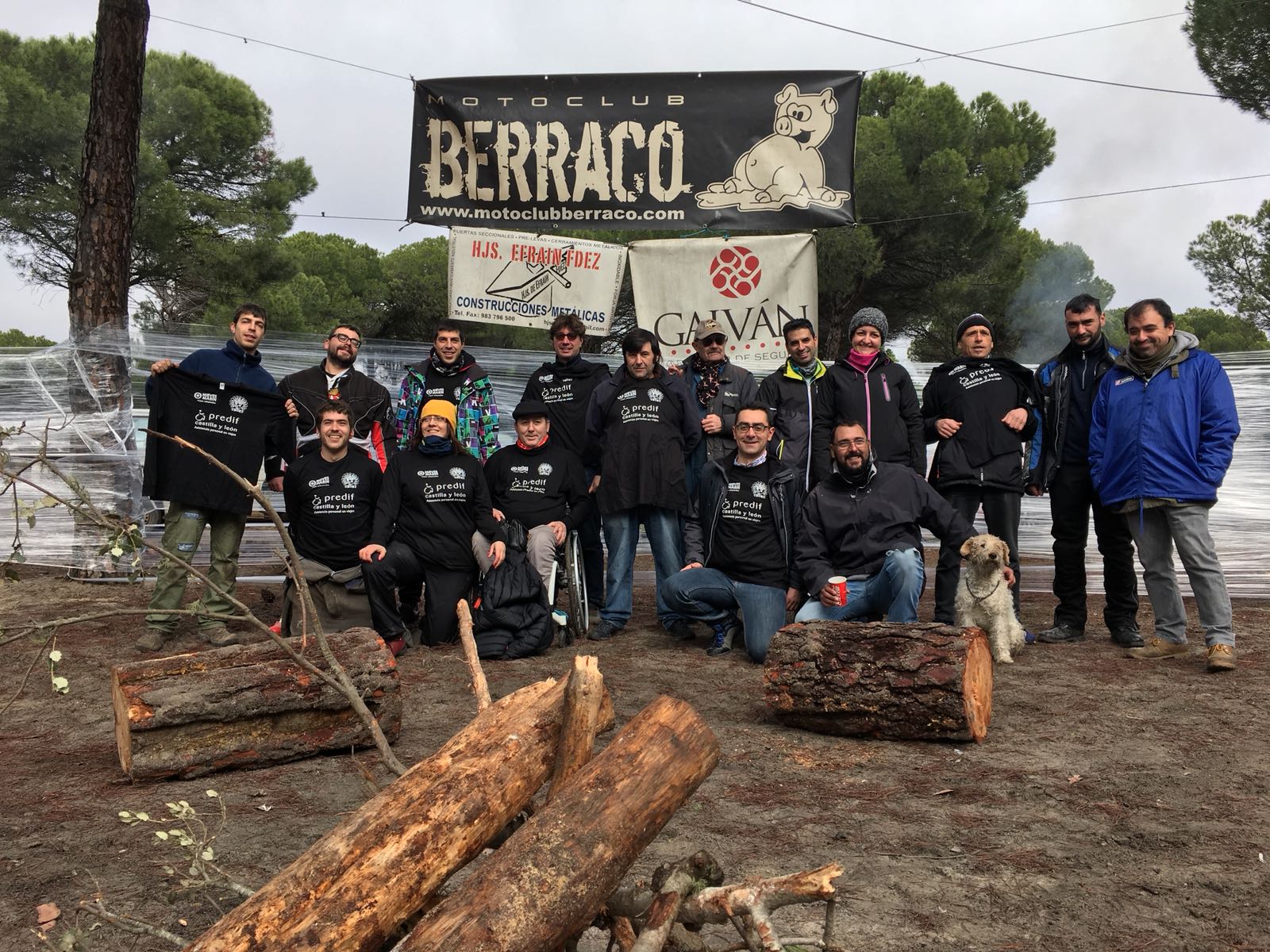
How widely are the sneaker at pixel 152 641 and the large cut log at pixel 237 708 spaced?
6.85 feet

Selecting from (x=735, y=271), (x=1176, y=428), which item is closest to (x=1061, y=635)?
(x=1176, y=428)

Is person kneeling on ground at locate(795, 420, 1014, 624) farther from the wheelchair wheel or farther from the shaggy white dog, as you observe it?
the wheelchair wheel

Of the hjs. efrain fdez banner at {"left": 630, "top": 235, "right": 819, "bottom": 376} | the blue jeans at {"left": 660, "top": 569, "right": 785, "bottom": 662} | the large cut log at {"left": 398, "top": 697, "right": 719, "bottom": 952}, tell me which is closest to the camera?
the large cut log at {"left": 398, "top": 697, "right": 719, "bottom": 952}

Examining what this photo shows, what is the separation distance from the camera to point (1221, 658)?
19.0ft

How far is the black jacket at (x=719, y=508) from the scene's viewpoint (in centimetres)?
645

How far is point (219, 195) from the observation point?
23703mm

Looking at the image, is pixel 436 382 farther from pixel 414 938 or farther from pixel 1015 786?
pixel 414 938

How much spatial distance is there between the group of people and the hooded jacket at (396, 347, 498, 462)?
0.02 m

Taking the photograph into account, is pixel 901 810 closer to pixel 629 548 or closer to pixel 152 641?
pixel 629 548

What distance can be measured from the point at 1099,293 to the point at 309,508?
→ 39.9 metres

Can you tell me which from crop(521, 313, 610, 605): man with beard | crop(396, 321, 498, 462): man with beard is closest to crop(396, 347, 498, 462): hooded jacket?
crop(396, 321, 498, 462): man with beard

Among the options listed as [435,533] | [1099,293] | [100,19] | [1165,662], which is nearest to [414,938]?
[435,533]

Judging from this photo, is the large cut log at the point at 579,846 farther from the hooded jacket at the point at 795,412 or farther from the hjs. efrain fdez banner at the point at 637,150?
the hjs. efrain fdez banner at the point at 637,150

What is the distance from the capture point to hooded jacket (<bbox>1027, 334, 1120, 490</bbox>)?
6.64 meters
